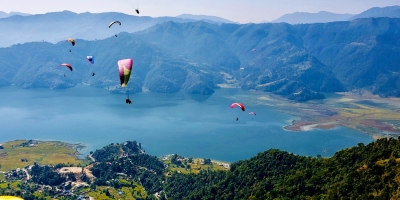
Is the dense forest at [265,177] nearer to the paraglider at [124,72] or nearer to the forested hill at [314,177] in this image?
the forested hill at [314,177]

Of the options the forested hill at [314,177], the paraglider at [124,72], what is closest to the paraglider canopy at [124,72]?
the paraglider at [124,72]

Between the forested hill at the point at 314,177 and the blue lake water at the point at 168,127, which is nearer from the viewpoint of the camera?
the forested hill at the point at 314,177

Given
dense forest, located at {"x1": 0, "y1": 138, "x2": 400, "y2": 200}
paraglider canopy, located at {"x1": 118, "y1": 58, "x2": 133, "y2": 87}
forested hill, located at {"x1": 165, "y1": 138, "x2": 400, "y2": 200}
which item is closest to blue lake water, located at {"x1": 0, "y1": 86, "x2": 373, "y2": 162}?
dense forest, located at {"x1": 0, "y1": 138, "x2": 400, "y2": 200}

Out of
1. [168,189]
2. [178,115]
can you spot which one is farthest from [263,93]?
[168,189]

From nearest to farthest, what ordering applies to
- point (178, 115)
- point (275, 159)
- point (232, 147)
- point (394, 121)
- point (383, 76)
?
1. point (275, 159)
2. point (232, 147)
3. point (394, 121)
4. point (178, 115)
5. point (383, 76)

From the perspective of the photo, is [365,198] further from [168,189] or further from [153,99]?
[153,99]

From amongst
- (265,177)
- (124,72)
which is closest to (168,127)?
(265,177)
